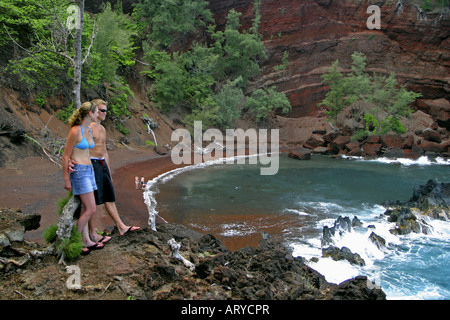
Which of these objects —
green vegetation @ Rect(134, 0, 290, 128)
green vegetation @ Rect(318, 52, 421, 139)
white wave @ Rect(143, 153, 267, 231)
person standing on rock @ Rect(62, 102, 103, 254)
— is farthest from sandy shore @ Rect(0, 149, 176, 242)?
green vegetation @ Rect(318, 52, 421, 139)

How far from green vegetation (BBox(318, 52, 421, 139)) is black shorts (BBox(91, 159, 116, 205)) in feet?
105

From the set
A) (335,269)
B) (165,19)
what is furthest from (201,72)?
(335,269)

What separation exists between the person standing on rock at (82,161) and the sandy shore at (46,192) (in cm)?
289

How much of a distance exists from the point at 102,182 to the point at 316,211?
398 inches

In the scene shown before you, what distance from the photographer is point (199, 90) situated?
105ft

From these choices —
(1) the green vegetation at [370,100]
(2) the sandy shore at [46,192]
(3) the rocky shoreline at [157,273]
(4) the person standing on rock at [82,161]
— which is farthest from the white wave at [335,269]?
(1) the green vegetation at [370,100]

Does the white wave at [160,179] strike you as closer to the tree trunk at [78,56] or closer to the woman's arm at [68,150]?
the woman's arm at [68,150]

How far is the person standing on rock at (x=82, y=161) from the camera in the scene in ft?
13.6

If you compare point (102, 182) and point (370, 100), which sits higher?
point (370, 100)

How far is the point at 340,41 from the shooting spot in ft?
137

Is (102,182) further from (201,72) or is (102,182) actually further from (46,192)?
(201,72)

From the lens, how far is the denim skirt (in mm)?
4223

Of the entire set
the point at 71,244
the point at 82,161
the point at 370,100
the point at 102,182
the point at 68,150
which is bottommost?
the point at 71,244

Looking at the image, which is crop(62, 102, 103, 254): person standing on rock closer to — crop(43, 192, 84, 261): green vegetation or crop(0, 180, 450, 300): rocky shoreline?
crop(43, 192, 84, 261): green vegetation
